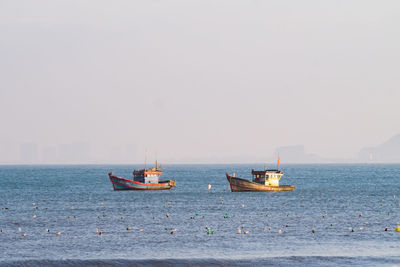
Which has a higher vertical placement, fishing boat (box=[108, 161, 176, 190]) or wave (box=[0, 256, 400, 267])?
fishing boat (box=[108, 161, 176, 190])

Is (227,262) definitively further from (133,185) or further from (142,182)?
(142,182)

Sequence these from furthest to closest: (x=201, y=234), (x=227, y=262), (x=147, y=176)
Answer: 1. (x=147, y=176)
2. (x=201, y=234)
3. (x=227, y=262)

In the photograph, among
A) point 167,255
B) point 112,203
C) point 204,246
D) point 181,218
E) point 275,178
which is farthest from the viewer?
point 275,178

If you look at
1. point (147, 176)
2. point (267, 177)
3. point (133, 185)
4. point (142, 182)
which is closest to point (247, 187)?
point (267, 177)

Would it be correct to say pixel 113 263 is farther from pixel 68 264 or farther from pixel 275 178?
pixel 275 178

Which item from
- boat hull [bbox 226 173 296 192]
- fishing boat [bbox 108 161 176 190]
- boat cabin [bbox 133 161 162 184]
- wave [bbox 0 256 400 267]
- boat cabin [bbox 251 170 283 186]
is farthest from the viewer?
boat cabin [bbox 133 161 162 184]

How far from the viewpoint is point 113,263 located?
4291cm

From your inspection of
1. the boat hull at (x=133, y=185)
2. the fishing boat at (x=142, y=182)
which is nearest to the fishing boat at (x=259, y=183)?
the fishing boat at (x=142, y=182)

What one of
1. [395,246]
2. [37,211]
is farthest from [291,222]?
[37,211]

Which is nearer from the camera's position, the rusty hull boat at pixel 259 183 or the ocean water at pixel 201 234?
the ocean water at pixel 201 234

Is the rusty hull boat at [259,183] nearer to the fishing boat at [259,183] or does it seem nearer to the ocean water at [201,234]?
the fishing boat at [259,183]

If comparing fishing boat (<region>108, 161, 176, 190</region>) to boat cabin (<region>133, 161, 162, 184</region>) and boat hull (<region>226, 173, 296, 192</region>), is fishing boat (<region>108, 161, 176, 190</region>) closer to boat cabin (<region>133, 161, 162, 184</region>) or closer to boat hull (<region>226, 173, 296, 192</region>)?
boat cabin (<region>133, 161, 162, 184</region>)

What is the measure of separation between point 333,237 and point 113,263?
2094 centimetres

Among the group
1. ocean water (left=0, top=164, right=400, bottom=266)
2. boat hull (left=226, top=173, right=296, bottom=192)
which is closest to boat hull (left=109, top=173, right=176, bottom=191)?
boat hull (left=226, top=173, right=296, bottom=192)
